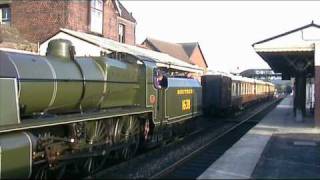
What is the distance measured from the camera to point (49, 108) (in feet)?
36.6

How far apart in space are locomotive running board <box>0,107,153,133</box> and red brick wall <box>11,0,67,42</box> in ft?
53.0

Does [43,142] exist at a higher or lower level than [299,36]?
lower

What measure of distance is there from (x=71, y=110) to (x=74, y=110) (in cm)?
16

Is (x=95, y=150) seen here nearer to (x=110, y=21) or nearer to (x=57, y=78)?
(x=57, y=78)

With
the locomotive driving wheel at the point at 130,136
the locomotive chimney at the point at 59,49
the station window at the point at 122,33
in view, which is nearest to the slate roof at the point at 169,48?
the station window at the point at 122,33

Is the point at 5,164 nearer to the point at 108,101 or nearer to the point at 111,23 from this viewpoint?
the point at 108,101

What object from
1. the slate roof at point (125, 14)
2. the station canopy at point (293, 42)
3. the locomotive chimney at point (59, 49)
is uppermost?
the slate roof at point (125, 14)

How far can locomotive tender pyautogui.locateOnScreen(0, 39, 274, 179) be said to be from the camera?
953 centimetres

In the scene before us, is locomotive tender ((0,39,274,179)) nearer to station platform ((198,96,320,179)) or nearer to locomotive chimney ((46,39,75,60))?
locomotive chimney ((46,39,75,60))

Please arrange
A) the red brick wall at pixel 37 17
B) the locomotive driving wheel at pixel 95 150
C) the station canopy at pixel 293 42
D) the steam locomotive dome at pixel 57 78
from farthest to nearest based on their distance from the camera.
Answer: the red brick wall at pixel 37 17, the station canopy at pixel 293 42, the locomotive driving wheel at pixel 95 150, the steam locomotive dome at pixel 57 78

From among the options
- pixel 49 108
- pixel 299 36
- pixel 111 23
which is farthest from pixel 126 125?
pixel 111 23

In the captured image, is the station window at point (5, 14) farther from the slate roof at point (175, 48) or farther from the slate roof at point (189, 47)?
the slate roof at point (189, 47)

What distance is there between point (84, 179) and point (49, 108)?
6.97 ft

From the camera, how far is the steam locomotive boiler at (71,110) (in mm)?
9516
